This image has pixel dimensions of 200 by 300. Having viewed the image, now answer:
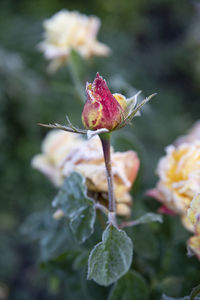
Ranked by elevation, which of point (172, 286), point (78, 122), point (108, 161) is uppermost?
point (78, 122)

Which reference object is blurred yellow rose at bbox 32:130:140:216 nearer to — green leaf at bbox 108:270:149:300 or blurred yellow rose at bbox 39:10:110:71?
green leaf at bbox 108:270:149:300

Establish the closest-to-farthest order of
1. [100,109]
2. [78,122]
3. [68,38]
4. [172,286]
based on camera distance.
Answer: [100,109], [172,286], [68,38], [78,122]

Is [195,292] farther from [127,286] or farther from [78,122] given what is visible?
[78,122]

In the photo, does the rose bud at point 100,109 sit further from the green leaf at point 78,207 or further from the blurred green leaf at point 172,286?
the blurred green leaf at point 172,286

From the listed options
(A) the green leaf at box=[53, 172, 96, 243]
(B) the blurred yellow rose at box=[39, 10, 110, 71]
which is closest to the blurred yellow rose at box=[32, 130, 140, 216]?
(A) the green leaf at box=[53, 172, 96, 243]

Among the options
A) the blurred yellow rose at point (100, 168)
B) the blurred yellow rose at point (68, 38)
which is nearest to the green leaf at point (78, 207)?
the blurred yellow rose at point (100, 168)

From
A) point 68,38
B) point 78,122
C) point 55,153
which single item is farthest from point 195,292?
point 78,122
